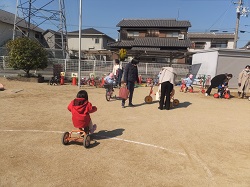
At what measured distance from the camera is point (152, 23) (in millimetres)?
31641

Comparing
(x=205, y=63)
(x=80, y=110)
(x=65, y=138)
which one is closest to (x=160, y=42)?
(x=205, y=63)

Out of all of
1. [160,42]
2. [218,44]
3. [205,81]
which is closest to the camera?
[205,81]

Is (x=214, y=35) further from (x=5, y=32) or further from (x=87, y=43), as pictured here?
(x=5, y=32)

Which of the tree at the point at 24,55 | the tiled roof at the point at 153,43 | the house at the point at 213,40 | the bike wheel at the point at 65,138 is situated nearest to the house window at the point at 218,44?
the house at the point at 213,40

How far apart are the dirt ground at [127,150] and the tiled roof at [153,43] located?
21775mm

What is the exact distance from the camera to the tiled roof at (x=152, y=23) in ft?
101

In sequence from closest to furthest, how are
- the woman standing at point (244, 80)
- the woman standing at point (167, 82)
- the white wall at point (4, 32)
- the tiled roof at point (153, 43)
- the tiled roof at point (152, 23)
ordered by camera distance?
the woman standing at point (167, 82), the woman standing at point (244, 80), the white wall at point (4, 32), the tiled roof at point (153, 43), the tiled roof at point (152, 23)

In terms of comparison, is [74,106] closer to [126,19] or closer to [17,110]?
[17,110]

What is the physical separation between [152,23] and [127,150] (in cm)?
2978

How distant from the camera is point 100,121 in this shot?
6.03 metres

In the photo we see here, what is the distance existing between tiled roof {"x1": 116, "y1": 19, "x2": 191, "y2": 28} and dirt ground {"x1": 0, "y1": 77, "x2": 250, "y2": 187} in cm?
2584

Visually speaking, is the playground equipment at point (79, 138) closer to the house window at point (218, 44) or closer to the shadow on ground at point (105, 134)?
the shadow on ground at point (105, 134)

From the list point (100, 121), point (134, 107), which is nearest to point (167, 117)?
point (134, 107)

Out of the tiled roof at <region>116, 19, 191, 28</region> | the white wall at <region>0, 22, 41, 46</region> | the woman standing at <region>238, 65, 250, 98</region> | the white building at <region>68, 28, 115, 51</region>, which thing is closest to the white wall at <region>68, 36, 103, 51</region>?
the white building at <region>68, 28, 115, 51</region>
